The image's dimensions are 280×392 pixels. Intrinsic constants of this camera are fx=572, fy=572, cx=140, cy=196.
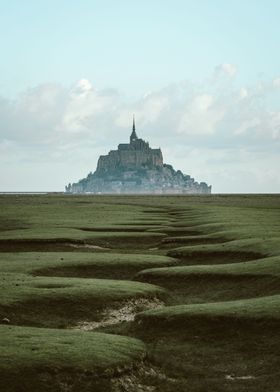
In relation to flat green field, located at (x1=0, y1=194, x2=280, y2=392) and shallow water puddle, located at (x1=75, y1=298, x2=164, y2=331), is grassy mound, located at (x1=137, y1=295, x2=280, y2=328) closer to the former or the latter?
flat green field, located at (x1=0, y1=194, x2=280, y2=392)

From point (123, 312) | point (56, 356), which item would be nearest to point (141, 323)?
point (123, 312)

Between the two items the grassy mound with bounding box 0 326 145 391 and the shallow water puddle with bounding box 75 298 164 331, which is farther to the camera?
the shallow water puddle with bounding box 75 298 164 331

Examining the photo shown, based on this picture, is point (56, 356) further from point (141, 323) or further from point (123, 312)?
point (123, 312)

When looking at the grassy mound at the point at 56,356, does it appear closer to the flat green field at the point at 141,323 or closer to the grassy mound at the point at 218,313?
the flat green field at the point at 141,323

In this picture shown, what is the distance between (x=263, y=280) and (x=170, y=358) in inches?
492

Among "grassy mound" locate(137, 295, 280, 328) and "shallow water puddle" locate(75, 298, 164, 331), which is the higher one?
"grassy mound" locate(137, 295, 280, 328)

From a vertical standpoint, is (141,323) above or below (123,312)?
above

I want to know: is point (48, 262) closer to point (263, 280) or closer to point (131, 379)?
point (263, 280)

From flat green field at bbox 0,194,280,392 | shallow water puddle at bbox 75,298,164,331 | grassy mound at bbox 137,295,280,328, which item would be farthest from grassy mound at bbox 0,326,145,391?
shallow water puddle at bbox 75,298,164,331

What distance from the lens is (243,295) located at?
29906 millimetres

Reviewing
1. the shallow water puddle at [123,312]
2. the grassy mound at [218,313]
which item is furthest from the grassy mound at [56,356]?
the shallow water puddle at [123,312]

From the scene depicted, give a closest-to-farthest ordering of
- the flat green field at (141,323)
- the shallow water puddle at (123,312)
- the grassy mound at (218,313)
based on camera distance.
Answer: the flat green field at (141,323)
the grassy mound at (218,313)
the shallow water puddle at (123,312)

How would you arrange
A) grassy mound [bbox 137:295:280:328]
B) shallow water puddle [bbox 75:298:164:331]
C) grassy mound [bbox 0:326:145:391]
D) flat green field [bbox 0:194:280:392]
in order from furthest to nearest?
shallow water puddle [bbox 75:298:164:331] < grassy mound [bbox 137:295:280:328] < flat green field [bbox 0:194:280:392] < grassy mound [bbox 0:326:145:391]

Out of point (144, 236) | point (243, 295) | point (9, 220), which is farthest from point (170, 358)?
point (9, 220)
